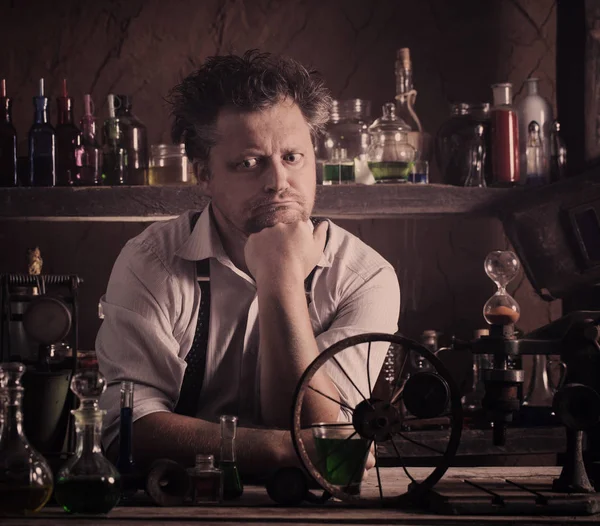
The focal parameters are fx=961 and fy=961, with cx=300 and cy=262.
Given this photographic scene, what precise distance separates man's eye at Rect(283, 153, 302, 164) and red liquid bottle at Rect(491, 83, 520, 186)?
678mm

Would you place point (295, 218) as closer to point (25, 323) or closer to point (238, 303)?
point (238, 303)

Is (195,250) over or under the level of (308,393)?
over

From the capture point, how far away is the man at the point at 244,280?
6.15ft

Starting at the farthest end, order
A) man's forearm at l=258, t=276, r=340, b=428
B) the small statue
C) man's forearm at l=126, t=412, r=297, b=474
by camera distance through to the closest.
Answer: the small statue
man's forearm at l=258, t=276, r=340, b=428
man's forearm at l=126, t=412, r=297, b=474

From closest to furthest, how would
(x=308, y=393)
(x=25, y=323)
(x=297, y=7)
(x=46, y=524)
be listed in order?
(x=46, y=524) → (x=308, y=393) → (x=25, y=323) → (x=297, y=7)

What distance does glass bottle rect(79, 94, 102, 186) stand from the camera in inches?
99.7

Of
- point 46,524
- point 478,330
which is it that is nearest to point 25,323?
point 46,524

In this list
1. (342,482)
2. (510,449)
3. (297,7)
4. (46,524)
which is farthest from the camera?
(297,7)

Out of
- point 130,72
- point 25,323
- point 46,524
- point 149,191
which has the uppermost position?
point 130,72

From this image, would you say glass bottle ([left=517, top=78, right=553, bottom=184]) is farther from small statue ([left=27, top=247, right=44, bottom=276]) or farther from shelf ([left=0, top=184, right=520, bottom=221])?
small statue ([left=27, top=247, right=44, bottom=276])

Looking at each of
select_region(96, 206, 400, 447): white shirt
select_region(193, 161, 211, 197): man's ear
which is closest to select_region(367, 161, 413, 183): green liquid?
select_region(96, 206, 400, 447): white shirt

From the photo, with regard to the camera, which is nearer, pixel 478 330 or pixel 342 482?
pixel 342 482

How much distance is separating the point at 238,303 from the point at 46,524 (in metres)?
0.97

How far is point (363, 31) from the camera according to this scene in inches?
112
